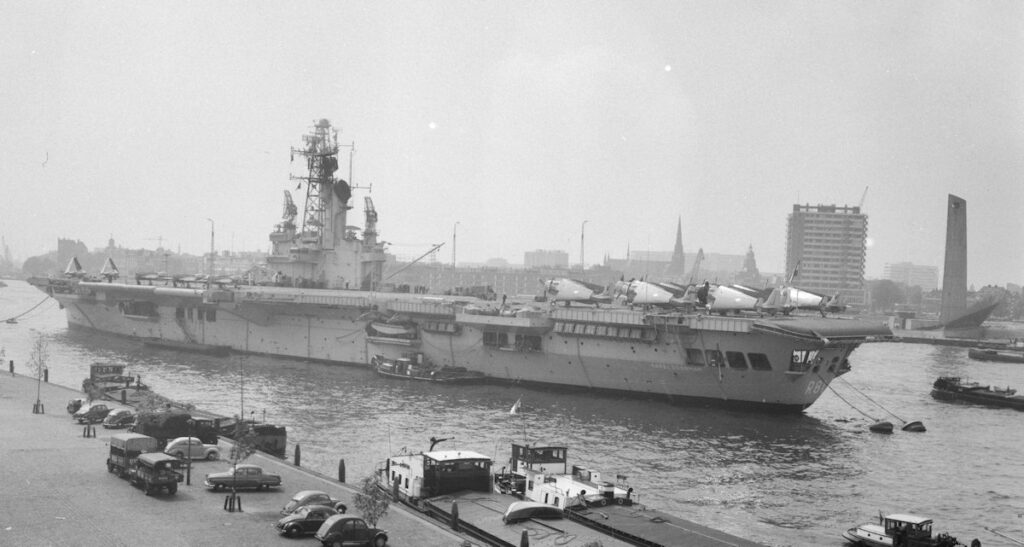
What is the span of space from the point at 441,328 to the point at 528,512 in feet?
89.1

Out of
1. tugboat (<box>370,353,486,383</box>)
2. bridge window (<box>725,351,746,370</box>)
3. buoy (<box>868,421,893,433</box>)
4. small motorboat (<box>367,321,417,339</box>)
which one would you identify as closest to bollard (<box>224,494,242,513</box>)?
bridge window (<box>725,351,746,370</box>)

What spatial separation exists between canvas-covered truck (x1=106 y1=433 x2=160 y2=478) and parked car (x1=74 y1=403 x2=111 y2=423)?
7.74 meters

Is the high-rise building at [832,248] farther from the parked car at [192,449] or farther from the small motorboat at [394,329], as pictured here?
the parked car at [192,449]

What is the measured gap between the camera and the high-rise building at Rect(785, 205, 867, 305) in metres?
163

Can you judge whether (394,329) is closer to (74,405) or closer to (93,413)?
(74,405)

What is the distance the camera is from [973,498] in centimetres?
2503

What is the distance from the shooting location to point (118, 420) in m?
27.1

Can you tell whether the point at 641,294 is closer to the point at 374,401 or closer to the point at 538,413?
the point at 538,413

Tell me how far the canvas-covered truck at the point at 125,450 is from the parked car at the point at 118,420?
6714 millimetres

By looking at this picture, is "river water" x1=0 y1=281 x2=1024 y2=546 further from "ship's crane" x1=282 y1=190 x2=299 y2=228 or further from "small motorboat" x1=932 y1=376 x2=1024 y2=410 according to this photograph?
"ship's crane" x1=282 y1=190 x2=299 y2=228

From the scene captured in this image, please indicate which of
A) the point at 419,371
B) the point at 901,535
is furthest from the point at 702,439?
the point at 419,371

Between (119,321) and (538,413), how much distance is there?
38958mm

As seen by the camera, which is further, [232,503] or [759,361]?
[759,361]

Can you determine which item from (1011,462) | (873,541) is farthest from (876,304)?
(873,541)
